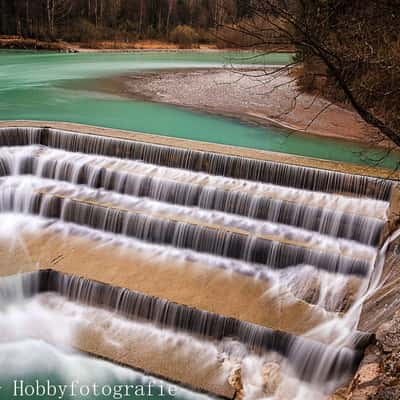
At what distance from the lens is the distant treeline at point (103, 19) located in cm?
3600

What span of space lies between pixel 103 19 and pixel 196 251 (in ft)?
129

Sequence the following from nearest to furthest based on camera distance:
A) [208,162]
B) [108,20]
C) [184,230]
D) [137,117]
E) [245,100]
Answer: [184,230] → [208,162] → [137,117] → [245,100] → [108,20]

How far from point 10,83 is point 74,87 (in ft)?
7.79

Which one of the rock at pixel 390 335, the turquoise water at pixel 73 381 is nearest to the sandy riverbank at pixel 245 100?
the rock at pixel 390 335

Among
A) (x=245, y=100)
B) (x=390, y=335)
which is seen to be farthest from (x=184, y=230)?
(x=245, y=100)

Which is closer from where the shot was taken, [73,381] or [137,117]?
[73,381]

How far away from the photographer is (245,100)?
1683 cm

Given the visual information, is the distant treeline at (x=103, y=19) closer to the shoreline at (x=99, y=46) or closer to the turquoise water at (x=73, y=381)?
the shoreline at (x=99, y=46)

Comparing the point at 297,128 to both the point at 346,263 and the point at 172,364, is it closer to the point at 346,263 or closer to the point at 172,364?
the point at 346,263

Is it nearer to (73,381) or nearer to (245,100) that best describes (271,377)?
(73,381)

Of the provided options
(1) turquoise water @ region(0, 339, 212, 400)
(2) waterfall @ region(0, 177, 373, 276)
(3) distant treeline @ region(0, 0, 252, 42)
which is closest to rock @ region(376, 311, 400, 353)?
(1) turquoise water @ region(0, 339, 212, 400)

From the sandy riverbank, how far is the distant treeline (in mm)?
16403

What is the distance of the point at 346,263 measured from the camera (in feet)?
22.5

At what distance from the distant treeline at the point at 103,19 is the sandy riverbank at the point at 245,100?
16.4 meters
